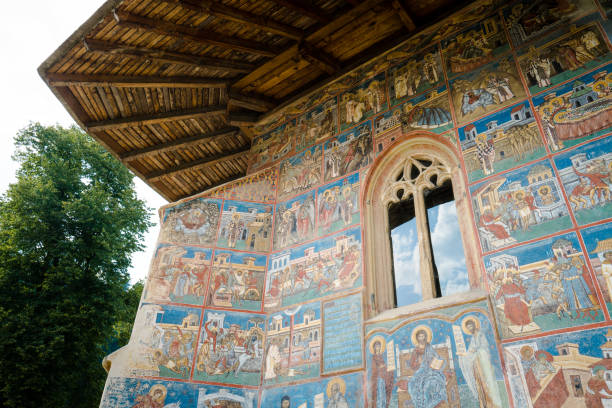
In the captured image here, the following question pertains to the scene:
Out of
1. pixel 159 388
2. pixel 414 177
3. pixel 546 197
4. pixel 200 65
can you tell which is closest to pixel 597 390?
pixel 546 197

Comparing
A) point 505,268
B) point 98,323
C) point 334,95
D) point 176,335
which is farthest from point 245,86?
point 98,323

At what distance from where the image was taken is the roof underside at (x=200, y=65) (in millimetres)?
7188

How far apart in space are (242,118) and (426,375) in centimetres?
713

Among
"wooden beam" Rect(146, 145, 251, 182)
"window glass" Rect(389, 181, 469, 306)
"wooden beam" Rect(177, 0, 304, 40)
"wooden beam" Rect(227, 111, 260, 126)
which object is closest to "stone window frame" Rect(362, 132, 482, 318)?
"window glass" Rect(389, 181, 469, 306)

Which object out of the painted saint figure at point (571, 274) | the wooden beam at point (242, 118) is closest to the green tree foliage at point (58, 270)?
the wooden beam at point (242, 118)

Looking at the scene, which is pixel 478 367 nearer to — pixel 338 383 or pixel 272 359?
pixel 338 383

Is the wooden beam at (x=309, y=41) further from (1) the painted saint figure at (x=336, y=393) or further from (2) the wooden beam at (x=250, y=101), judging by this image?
(1) the painted saint figure at (x=336, y=393)

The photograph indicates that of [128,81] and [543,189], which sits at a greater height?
[128,81]

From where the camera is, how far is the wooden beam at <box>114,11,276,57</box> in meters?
6.82

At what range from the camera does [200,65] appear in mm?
8398

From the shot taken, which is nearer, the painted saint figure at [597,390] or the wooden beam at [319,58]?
the painted saint figure at [597,390]

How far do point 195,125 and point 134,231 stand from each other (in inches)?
264

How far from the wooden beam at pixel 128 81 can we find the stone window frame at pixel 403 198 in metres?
4.09

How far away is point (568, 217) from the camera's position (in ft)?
16.7
